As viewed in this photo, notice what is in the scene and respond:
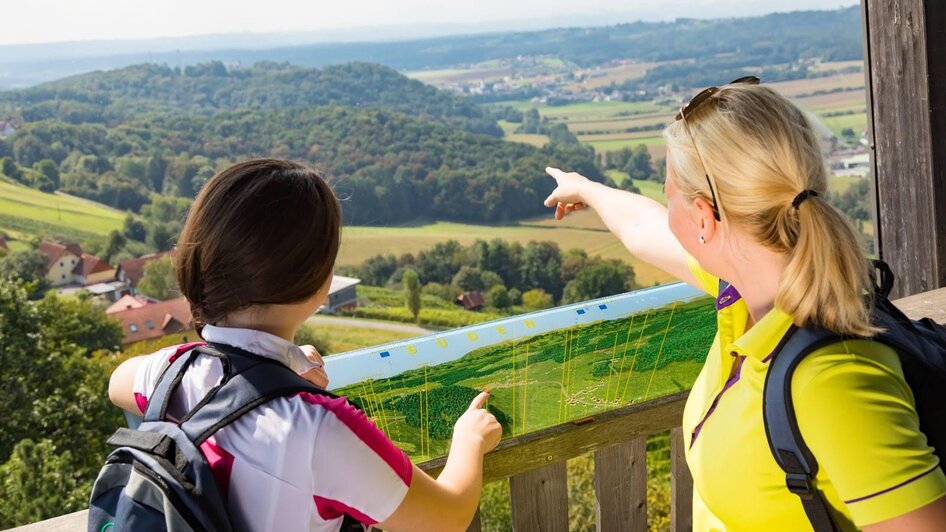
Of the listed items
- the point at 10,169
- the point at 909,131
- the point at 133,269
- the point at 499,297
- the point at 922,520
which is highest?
the point at 909,131

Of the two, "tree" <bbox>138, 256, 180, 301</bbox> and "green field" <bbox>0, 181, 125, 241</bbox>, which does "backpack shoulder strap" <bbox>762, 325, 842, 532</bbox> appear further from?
"green field" <bbox>0, 181, 125, 241</bbox>

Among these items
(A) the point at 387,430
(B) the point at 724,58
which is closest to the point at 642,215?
(A) the point at 387,430

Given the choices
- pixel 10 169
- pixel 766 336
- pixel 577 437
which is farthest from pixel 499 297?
pixel 766 336

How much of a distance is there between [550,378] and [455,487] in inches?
17.5


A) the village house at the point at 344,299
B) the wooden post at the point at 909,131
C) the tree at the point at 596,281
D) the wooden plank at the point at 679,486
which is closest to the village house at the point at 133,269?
the village house at the point at 344,299

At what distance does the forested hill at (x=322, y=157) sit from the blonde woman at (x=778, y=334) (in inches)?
918

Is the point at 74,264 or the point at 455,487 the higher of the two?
the point at 455,487

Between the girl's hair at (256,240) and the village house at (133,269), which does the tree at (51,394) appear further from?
the girl's hair at (256,240)

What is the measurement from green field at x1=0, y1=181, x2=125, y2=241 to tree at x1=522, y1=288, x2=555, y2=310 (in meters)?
11.5

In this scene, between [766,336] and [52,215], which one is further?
[52,215]

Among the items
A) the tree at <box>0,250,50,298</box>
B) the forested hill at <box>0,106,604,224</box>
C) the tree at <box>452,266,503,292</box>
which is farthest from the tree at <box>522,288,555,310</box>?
the tree at <box>0,250,50,298</box>

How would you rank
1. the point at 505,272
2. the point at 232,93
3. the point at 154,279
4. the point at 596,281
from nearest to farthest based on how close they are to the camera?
the point at 154,279
the point at 596,281
the point at 505,272
the point at 232,93

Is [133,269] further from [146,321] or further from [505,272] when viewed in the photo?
[505,272]

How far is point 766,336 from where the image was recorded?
3.30 feet
